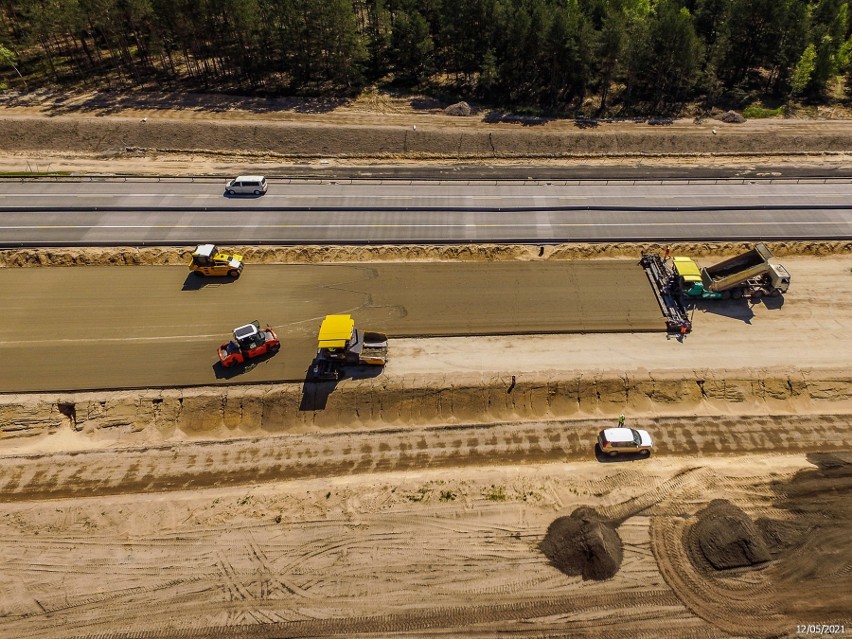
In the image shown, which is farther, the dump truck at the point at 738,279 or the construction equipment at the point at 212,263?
the construction equipment at the point at 212,263

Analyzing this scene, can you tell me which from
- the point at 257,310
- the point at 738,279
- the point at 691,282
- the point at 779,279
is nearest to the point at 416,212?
the point at 257,310

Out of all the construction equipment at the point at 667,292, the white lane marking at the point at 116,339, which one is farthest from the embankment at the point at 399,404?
the white lane marking at the point at 116,339

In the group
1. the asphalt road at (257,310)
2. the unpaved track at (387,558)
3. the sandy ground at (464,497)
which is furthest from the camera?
the asphalt road at (257,310)

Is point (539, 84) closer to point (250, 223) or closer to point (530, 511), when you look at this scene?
point (250, 223)

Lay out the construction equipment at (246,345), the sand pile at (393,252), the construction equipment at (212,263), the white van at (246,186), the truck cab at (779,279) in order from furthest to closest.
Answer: the white van at (246,186), the sand pile at (393,252), the construction equipment at (212,263), the truck cab at (779,279), the construction equipment at (246,345)

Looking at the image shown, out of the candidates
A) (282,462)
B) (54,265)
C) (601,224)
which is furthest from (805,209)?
(54,265)

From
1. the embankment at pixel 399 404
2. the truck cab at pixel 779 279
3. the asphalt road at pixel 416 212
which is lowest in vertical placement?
the embankment at pixel 399 404
